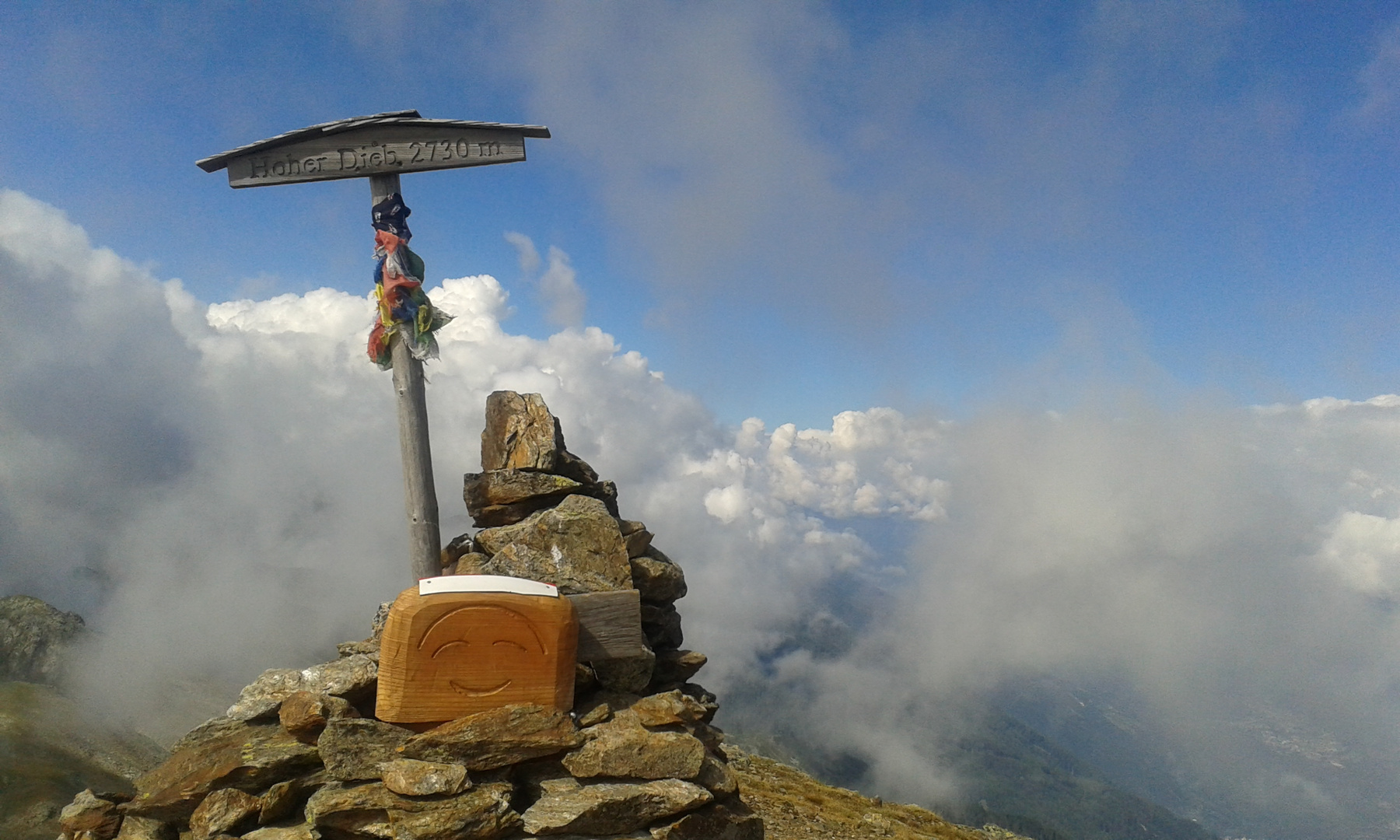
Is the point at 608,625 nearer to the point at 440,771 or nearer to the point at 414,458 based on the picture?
the point at 440,771

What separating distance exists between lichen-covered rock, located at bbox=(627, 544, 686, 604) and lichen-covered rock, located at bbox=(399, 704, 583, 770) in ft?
11.2

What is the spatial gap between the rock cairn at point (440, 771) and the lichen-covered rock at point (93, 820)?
0.02m

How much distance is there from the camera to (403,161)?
481 inches

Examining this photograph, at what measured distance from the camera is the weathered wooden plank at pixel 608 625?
10.7 meters

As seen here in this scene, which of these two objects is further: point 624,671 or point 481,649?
point 624,671

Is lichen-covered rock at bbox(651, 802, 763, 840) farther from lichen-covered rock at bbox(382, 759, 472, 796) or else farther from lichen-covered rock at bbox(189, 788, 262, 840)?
lichen-covered rock at bbox(189, 788, 262, 840)

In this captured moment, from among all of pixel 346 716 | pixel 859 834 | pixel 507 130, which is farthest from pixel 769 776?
pixel 507 130

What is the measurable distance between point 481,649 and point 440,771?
153 centimetres

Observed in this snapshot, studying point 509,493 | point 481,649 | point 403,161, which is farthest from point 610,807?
point 403,161

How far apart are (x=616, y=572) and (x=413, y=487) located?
12.5ft

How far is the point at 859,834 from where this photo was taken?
1045 inches

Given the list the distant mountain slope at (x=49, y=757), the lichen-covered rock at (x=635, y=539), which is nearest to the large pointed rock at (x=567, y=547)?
the lichen-covered rock at (x=635, y=539)

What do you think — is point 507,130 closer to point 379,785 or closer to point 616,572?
point 616,572

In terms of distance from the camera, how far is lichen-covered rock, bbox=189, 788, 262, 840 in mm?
8891
